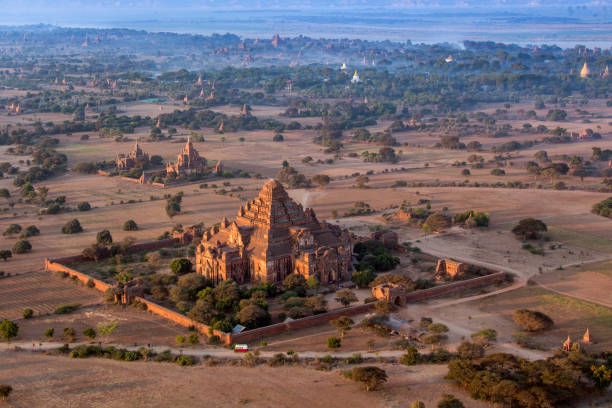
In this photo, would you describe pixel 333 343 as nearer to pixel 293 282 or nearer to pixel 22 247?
pixel 293 282

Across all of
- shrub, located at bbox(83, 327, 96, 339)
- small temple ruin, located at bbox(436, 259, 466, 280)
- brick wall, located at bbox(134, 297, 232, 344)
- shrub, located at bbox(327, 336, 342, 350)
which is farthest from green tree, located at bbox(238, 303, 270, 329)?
small temple ruin, located at bbox(436, 259, 466, 280)

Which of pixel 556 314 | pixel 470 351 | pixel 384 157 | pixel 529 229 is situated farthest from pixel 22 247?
pixel 384 157

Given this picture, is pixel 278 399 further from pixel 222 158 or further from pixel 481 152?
pixel 481 152

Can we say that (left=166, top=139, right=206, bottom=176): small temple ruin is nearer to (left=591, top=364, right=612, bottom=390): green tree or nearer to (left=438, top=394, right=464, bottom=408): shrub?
(left=438, top=394, right=464, bottom=408): shrub

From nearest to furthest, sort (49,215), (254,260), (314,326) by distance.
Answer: (314,326), (254,260), (49,215)

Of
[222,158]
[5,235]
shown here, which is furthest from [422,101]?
[5,235]
